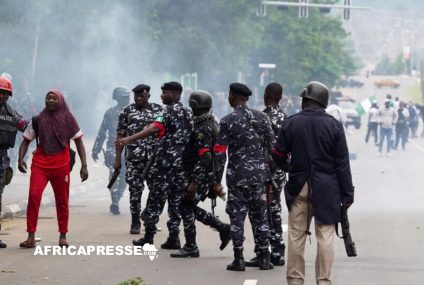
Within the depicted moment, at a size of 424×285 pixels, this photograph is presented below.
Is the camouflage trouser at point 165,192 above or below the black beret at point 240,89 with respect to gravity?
below

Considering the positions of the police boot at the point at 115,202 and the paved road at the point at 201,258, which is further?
the police boot at the point at 115,202

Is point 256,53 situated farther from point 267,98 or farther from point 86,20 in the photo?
point 267,98

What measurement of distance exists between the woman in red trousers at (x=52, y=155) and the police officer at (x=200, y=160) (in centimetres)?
122

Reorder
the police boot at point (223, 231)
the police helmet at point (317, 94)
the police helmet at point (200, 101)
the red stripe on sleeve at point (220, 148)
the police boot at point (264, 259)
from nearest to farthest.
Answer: the police helmet at point (317, 94)
the red stripe on sleeve at point (220, 148)
the police boot at point (264, 259)
the police helmet at point (200, 101)
the police boot at point (223, 231)

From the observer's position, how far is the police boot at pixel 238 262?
11.0 metres

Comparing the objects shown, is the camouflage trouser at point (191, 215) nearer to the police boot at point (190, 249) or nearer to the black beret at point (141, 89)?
the police boot at point (190, 249)

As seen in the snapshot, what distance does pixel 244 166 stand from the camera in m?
10.9

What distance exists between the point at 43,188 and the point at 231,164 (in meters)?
2.25

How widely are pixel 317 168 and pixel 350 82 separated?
173851 millimetres

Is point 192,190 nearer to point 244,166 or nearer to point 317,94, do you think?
point 244,166

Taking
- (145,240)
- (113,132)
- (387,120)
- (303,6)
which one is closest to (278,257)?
(145,240)

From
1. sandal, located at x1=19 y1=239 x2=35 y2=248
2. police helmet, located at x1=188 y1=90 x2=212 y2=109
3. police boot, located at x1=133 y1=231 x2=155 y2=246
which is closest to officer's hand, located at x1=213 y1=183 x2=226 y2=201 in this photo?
police helmet, located at x1=188 y1=90 x2=212 y2=109

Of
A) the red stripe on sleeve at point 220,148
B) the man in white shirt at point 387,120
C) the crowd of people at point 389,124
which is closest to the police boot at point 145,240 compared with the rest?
the red stripe on sleeve at point 220,148

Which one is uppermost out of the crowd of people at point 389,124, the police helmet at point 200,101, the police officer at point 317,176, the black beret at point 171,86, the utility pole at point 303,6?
the utility pole at point 303,6
